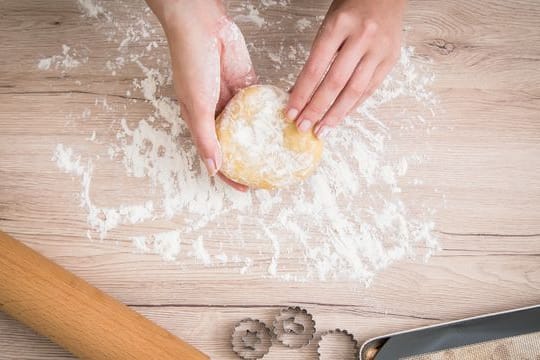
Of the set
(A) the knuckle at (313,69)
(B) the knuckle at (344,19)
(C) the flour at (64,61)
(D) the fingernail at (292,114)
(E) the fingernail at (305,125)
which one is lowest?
(C) the flour at (64,61)

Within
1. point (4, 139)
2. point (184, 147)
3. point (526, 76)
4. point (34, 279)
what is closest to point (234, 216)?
point (184, 147)

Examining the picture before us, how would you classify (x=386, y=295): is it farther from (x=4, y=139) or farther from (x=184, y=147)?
(x=4, y=139)

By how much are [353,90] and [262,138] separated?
0.67 ft

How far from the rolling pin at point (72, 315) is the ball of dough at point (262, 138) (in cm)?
37

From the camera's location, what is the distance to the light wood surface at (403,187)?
1180 mm

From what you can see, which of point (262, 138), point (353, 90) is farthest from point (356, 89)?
point (262, 138)

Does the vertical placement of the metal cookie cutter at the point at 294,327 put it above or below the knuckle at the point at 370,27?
below

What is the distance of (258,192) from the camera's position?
121cm

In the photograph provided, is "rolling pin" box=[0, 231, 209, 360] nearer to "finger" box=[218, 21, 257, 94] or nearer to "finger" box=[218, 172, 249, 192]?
"finger" box=[218, 172, 249, 192]

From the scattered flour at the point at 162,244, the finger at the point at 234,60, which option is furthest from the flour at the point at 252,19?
the scattered flour at the point at 162,244

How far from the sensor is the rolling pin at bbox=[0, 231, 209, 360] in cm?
102

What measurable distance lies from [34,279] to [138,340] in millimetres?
233

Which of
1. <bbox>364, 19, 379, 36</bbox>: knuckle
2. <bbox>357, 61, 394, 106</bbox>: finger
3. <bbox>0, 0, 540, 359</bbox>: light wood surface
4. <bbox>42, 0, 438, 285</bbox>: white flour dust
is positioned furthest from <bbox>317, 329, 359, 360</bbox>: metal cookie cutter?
<bbox>364, 19, 379, 36</bbox>: knuckle

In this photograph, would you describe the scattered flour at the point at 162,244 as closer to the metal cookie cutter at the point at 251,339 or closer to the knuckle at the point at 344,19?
the metal cookie cutter at the point at 251,339
